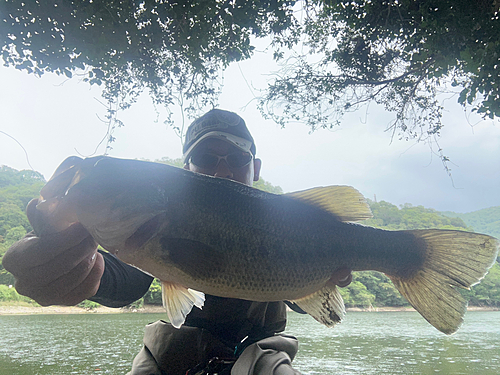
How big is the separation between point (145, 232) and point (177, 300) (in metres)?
0.51

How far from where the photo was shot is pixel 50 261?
1.88 m

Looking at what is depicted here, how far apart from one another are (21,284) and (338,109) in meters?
9.79

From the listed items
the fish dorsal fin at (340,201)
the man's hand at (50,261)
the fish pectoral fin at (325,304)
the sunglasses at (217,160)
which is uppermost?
the sunglasses at (217,160)

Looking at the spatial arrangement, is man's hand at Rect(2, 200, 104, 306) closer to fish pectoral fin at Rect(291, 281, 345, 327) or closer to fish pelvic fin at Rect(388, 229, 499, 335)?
fish pectoral fin at Rect(291, 281, 345, 327)

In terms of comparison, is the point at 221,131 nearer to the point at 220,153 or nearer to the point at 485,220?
the point at 220,153

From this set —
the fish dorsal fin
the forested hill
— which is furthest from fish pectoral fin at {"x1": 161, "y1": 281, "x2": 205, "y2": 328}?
the forested hill

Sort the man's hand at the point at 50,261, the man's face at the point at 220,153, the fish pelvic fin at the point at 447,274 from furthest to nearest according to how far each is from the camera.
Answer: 1. the man's face at the point at 220,153
2. the fish pelvic fin at the point at 447,274
3. the man's hand at the point at 50,261

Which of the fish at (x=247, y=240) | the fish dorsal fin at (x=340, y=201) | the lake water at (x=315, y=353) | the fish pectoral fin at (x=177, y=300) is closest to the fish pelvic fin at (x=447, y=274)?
the fish at (x=247, y=240)

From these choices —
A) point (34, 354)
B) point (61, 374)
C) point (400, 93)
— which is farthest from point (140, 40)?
point (34, 354)

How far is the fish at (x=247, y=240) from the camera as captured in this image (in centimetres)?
188

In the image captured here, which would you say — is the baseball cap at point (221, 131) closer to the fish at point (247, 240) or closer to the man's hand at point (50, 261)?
the fish at point (247, 240)

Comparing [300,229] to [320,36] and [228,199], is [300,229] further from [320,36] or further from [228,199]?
[320,36]

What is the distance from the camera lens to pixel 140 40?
21.5ft

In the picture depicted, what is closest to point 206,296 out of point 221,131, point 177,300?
point 177,300
